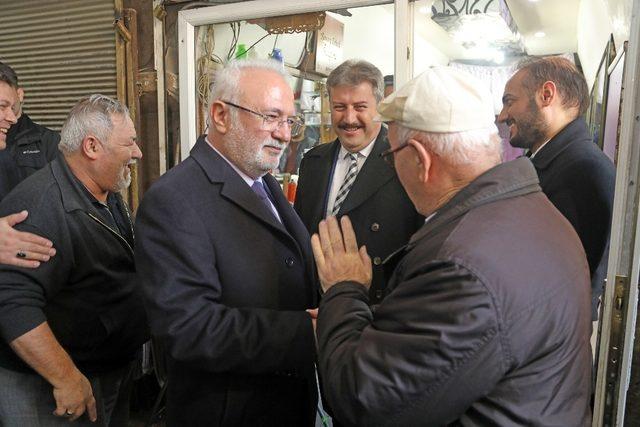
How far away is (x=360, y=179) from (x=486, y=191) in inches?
43.5

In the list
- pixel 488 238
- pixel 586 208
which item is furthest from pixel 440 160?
pixel 586 208

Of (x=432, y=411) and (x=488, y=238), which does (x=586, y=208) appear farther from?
(x=432, y=411)

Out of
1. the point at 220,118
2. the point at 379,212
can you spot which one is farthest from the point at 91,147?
the point at 379,212

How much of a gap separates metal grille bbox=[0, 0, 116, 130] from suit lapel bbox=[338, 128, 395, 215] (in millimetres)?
1820

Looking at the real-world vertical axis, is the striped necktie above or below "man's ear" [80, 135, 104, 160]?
below

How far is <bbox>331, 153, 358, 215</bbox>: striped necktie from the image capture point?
2.19 meters

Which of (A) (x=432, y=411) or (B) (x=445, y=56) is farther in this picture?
(B) (x=445, y=56)

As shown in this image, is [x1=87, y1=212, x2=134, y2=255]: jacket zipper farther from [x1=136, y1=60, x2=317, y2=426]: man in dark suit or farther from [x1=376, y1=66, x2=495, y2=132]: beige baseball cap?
[x1=376, y1=66, x2=495, y2=132]: beige baseball cap

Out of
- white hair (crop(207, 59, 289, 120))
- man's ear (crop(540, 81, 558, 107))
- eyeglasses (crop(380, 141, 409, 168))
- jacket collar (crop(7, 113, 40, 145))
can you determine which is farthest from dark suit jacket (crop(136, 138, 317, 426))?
jacket collar (crop(7, 113, 40, 145))

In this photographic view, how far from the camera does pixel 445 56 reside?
5098 mm

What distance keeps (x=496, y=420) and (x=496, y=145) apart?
21.5 inches

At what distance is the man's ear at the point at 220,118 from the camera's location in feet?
4.96

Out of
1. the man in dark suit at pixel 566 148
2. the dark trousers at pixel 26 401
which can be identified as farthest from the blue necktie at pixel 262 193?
the man in dark suit at pixel 566 148

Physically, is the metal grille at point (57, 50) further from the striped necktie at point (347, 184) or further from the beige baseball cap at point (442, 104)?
the beige baseball cap at point (442, 104)
